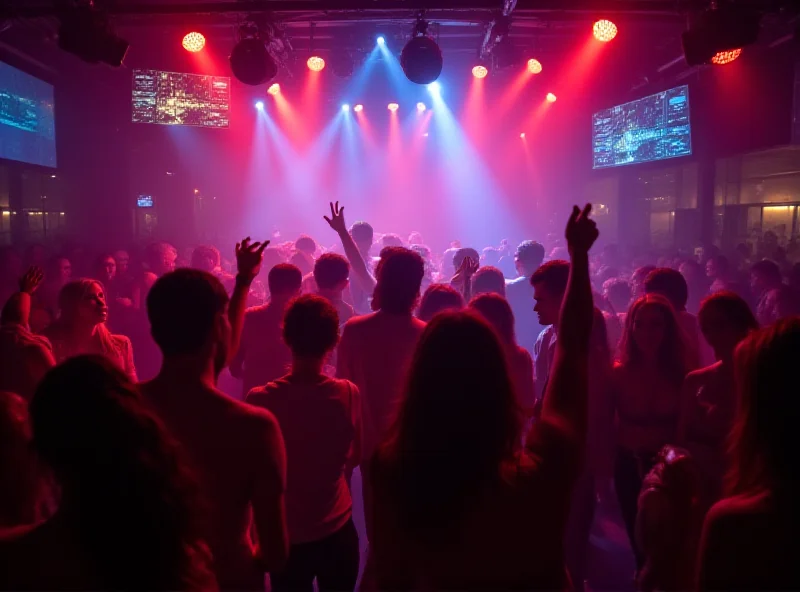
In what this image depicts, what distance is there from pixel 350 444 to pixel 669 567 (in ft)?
4.25

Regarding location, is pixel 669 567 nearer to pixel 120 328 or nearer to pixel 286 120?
pixel 120 328

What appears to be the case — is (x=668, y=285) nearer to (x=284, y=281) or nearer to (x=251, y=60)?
(x=284, y=281)

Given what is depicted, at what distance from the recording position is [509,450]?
1.21 metres

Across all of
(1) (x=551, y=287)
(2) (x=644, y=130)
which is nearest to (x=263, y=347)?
(1) (x=551, y=287)

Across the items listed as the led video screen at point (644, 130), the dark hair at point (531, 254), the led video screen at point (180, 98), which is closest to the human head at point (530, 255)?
the dark hair at point (531, 254)

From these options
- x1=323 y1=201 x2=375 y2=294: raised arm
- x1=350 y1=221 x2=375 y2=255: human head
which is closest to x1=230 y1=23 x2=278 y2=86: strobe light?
x1=350 y1=221 x2=375 y2=255: human head

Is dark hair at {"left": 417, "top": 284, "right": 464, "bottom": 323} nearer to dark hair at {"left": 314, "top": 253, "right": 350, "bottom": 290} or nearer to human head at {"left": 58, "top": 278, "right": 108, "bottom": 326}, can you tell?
dark hair at {"left": 314, "top": 253, "right": 350, "bottom": 290}

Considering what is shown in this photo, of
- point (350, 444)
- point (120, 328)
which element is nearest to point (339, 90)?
point (120, 328)

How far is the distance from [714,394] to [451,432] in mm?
1984

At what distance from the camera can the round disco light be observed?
592 centimetres

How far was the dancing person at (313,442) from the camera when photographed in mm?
2109

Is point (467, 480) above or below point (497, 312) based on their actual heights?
below

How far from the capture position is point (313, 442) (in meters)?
2.11

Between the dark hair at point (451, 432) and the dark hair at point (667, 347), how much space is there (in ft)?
6.69
